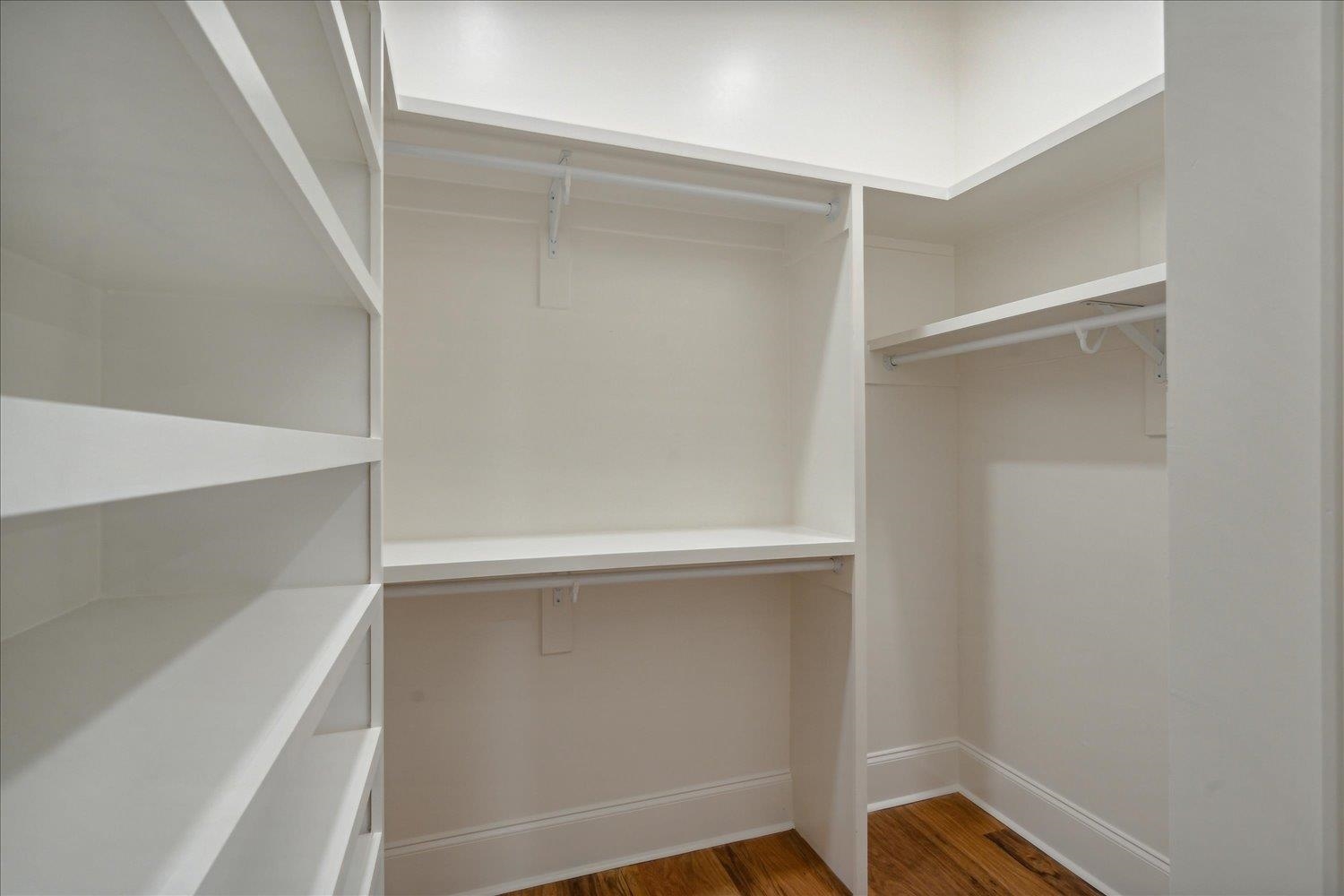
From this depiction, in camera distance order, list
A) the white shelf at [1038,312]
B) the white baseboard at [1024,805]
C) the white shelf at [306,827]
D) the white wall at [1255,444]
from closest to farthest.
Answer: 1. the white wall at [1255,444]
2. the white shelf at [306,827]
3. the white shelf at [1038,312]
4. the white baseboard at [1024,805]

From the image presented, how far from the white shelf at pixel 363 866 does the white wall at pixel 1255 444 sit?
96 cm

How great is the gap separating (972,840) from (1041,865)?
0.56ft

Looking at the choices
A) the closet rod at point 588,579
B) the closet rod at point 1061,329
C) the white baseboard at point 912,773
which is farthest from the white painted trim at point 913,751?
the closet rod at point 1061,329

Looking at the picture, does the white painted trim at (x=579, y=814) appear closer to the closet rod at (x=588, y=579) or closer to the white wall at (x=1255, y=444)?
the closet rod at (x=588, y=579)

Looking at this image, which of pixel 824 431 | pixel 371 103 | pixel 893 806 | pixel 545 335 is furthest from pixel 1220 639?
pixel 893 806

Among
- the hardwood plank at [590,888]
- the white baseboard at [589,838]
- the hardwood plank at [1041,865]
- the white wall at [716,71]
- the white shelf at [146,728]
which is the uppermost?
the white wall at [716,71]

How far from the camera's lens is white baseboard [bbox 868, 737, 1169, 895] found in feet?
5.10

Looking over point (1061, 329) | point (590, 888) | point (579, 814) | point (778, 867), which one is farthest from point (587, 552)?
point (1061, 329)

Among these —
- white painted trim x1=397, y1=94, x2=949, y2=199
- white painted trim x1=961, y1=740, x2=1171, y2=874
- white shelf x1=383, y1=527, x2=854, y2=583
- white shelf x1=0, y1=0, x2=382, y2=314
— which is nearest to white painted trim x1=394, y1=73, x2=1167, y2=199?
white painted trim x1=397, y1=94, x2=949, y2=199

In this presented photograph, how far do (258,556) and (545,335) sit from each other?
3.06 ft

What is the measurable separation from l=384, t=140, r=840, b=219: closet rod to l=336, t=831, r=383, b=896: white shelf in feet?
4.10

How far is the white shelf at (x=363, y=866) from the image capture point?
91 cm

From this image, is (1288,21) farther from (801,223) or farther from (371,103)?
(801,223)

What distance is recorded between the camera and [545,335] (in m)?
1.71
